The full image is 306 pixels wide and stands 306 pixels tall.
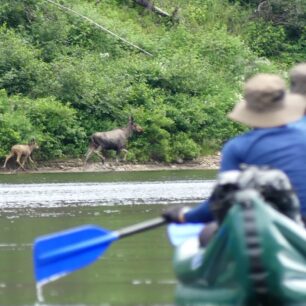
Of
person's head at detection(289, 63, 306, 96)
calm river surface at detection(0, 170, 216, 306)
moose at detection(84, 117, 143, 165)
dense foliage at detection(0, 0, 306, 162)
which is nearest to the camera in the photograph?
person's head at detection(289, 63, 306, 96)

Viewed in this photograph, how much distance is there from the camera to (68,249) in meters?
10.3

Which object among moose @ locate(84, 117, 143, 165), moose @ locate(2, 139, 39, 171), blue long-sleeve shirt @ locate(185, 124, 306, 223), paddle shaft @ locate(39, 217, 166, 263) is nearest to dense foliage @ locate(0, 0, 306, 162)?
moose @ locate(2, 139, 39, 171)

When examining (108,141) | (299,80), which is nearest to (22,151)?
(108,141)

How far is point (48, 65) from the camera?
42.2 meters

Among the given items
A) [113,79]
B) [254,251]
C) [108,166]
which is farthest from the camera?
[113,79]

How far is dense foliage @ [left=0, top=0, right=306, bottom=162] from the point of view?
4028 cm

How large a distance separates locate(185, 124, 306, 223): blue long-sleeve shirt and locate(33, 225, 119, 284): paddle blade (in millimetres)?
971

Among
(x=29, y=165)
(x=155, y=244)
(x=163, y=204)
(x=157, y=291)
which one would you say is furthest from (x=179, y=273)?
(x=29, y=165)

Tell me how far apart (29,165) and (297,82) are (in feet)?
91.3

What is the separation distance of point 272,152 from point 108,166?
2927 cm

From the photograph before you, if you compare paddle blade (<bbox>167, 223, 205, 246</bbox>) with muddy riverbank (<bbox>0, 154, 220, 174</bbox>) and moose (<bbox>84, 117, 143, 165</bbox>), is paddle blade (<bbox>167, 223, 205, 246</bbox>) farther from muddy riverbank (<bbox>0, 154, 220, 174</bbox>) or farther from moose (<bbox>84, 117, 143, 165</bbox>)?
moose (<bbox>84, 117, 143, 165</bbox>)

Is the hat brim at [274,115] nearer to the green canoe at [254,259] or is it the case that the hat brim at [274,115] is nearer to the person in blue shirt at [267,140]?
the person in blue shirt at [267,140]

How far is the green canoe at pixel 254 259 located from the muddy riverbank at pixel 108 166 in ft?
94.7

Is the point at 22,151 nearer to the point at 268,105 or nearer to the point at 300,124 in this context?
the point at 300,124
